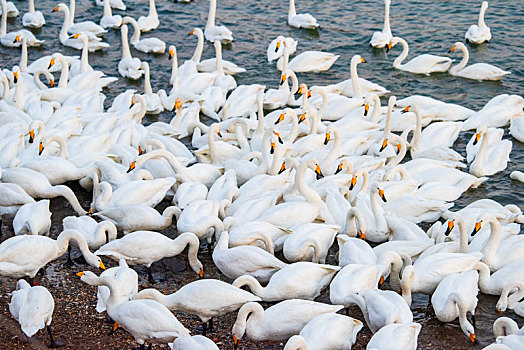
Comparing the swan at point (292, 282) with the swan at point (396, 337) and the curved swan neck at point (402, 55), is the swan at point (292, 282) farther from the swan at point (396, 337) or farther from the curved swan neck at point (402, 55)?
the curved swan neck at point (402, 55)

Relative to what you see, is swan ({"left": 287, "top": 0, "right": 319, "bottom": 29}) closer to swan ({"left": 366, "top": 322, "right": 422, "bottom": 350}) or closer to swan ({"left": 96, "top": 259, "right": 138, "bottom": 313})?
swan ({"left": 96, "top": 259, "right": 138, "bottom": 313})

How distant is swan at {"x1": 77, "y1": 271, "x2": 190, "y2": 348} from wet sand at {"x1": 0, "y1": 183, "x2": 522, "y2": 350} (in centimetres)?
49

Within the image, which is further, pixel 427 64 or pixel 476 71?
pixel 427 64

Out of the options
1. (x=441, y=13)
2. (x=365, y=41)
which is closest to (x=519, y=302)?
(x=365, y=41)

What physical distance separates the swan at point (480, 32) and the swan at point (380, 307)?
36.5 feet

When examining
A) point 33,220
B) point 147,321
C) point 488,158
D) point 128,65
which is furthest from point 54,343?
point 128,65

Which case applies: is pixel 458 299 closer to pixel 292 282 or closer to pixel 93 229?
pixel 292 282

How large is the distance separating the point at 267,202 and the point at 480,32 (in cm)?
962

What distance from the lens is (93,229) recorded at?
10680mm

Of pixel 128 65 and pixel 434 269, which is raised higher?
pixel 128 65

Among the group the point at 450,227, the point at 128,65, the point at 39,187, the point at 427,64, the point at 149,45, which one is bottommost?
the point at 450,227

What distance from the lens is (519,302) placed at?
9.66 metres

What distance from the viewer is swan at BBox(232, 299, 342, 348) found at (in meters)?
8.75

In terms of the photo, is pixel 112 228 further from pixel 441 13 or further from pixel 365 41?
pixel 441 13
